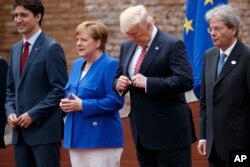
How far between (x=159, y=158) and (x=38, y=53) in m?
1.30

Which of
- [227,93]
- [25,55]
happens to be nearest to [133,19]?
[227,93]

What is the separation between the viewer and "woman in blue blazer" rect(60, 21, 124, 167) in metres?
5.50

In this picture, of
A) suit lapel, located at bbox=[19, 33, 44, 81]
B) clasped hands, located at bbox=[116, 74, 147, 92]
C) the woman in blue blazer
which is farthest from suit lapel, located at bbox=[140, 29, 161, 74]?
suit lapel, located at bbox=[19, 33, 44, 81]

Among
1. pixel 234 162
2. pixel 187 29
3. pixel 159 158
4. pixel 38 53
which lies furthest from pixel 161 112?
pixel 187 29

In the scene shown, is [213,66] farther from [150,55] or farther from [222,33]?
[150,55]

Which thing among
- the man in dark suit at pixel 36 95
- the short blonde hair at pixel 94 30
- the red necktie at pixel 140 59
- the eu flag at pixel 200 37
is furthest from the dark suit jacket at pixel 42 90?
the eu flag at pixel 200 37

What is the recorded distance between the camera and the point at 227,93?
16.3ft

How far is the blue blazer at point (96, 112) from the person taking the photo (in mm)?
5504

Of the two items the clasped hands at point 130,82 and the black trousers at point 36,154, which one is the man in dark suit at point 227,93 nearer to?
the clasped hands at point 130,82

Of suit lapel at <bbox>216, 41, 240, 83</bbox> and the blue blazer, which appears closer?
suit lapel at <bbox>216, 41, 240, 83</bbox>

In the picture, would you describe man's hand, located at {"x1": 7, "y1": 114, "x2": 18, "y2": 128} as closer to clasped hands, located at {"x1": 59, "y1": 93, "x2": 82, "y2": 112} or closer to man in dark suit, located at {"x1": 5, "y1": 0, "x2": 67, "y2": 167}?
man in dark suit, located at {"x1": 5, "y1": 0, "x2": 67, "y2": 167}

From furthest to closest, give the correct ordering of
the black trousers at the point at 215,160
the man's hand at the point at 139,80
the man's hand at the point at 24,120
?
the man's hand at the point at 24,120 < the man's hand at the point at 139,80 < the black trousers at the point at 215,160

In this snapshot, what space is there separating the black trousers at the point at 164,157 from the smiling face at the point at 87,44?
78 cm

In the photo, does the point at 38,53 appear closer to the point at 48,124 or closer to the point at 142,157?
the point at 48,124
